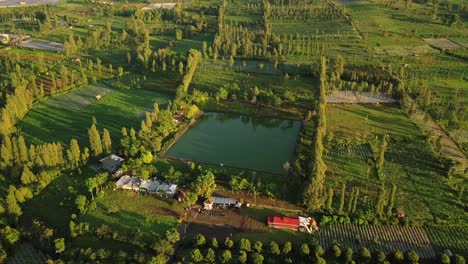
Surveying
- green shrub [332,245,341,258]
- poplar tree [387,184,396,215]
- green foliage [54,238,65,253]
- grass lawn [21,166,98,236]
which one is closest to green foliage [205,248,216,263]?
green shrub [332,245,341,258]

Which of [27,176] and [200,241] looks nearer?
[200,241]

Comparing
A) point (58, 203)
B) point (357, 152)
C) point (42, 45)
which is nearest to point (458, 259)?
point (357, 152)

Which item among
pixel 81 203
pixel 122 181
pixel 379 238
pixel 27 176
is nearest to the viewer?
pixel 379 238

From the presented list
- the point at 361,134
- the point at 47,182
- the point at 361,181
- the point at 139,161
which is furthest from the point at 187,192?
the point at 361,134

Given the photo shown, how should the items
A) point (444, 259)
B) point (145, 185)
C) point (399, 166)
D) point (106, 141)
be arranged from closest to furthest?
point (444, 259)
point (145, 185)
point (399, 166)
point (106, 141)

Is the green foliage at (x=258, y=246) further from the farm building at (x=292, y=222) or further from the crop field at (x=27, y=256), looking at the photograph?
the crop field at (x=27, y=256)

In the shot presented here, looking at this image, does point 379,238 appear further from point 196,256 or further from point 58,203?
point 58,203

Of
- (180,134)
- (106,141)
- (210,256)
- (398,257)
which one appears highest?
(106,141)
